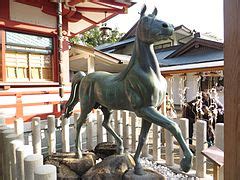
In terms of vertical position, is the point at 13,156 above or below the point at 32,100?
below

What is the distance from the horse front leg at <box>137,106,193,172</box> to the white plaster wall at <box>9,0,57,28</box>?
16.2 ft

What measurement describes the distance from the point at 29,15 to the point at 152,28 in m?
Answer: 5.01

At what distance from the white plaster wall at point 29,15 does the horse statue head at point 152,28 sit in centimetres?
471

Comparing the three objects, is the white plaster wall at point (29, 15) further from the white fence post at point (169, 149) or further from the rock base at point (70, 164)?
the white fence post at point (169, 149)

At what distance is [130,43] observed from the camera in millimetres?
18359

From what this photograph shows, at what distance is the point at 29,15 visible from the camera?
6.06 metres

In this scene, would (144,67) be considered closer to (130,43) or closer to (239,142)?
(239,142)

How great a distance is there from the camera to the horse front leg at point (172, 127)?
1.91m

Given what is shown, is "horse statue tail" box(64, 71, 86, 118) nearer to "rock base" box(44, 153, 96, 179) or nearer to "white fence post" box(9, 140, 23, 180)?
"rock base" box(44, 153, 96, 179)

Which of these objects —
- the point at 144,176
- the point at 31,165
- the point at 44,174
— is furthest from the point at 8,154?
the point at 144,176

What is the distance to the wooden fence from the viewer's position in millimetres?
1671

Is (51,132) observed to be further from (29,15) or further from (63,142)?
(29,15)

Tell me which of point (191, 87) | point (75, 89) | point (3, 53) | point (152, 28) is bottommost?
point (191, 87)

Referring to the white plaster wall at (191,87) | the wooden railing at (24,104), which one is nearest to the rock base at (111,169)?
the wooden railing at (24,104)
